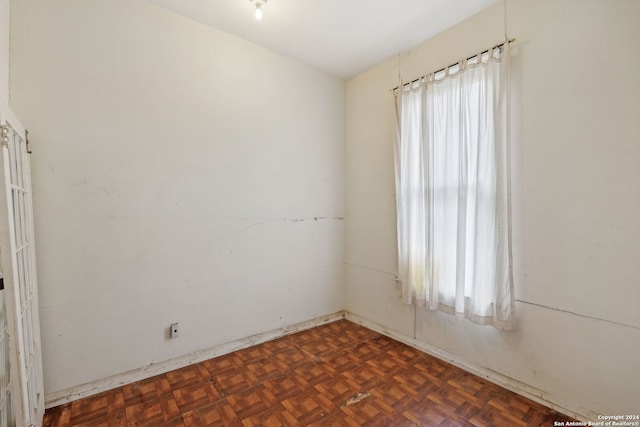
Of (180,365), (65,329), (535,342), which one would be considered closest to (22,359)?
(65,329)

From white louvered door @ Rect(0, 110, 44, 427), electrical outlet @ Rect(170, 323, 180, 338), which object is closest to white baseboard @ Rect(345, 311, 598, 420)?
electrical outlet @ Rect(170, 323, 180, 338)

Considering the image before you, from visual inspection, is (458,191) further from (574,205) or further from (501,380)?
(501,380)

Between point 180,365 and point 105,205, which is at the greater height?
point 105,205

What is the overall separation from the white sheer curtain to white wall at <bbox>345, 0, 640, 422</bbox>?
0.43 ft

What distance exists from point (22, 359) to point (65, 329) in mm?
759

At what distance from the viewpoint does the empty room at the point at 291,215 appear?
1693mm

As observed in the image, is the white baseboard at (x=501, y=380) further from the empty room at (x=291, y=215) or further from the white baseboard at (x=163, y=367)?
the white baseboard at (x=163, y=367)

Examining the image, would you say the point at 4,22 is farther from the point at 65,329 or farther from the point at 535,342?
the point at 535,342

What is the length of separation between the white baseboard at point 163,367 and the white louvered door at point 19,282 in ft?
0.54

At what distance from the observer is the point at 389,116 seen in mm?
2965

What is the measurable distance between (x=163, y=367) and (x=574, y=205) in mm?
3115

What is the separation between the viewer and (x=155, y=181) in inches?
87.7

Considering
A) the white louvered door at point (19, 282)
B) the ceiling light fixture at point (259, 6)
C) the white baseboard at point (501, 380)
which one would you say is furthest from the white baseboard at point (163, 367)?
the ceiling light fixture at point (259, 6)

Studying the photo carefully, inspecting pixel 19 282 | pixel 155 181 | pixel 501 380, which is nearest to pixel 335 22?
pixel 155 181
